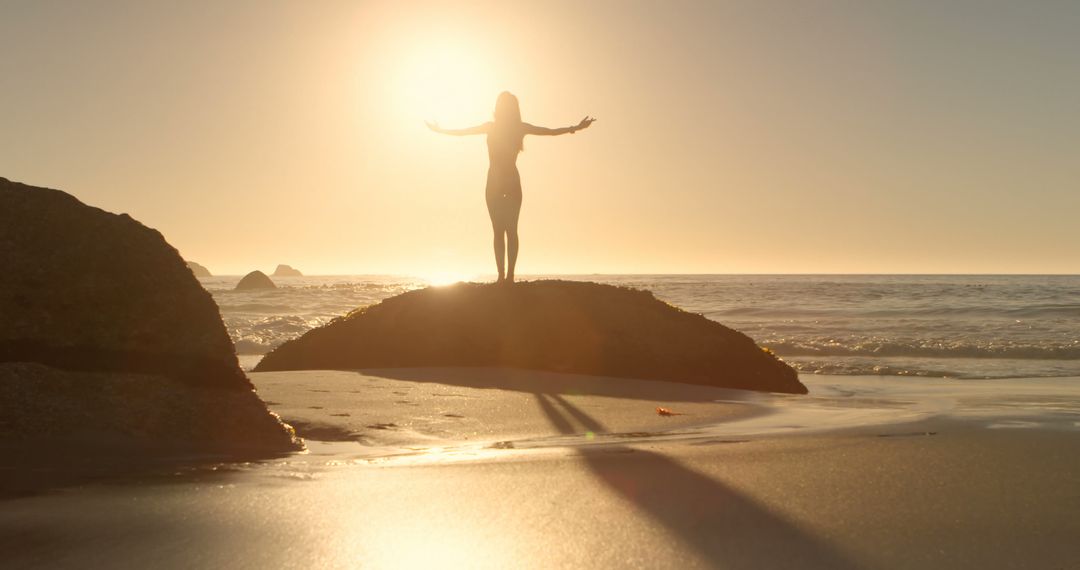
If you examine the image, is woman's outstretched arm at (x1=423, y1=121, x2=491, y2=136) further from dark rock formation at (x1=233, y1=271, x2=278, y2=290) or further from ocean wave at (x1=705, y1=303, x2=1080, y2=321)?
dark rock formation at (x1=233, y1=271, x2=278, y2=290)

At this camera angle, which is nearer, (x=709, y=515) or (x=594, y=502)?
(x=709, y=515)

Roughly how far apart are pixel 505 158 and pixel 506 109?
2.07 ft

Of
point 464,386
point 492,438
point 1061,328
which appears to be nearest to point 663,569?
point 492,438

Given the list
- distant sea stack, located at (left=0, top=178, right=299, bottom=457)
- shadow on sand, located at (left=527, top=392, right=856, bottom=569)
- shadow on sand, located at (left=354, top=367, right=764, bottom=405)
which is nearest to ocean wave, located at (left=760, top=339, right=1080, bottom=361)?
shadow on sand, located at (left=354, top=367, right=764, bottom=405)

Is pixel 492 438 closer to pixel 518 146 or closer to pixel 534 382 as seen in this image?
pixel 534 382

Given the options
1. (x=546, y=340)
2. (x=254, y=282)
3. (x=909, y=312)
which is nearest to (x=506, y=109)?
(x=546, y=340)

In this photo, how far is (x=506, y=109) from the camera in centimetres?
1002

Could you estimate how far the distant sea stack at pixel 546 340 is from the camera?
28.7ft

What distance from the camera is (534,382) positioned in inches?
284

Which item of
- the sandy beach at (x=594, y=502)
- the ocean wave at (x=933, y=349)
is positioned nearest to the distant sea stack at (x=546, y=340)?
the sandy beach at (x=594, y=502)

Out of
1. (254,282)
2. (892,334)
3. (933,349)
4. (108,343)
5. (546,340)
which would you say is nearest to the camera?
(108,343)

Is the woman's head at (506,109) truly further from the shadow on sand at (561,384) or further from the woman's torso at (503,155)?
the shadow on sand at (561,384)

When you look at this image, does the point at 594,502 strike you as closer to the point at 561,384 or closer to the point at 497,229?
the point at 561,384

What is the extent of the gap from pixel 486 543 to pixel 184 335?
240cm
